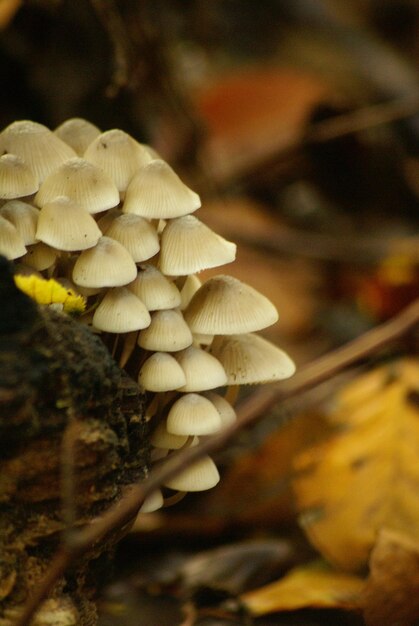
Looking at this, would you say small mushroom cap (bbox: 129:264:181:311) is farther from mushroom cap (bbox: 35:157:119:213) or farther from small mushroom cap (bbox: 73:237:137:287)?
mushroom cap (bbox: 35:157:119:213)

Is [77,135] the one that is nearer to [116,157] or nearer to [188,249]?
[116,157]

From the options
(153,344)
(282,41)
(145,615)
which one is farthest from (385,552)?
(282,41)

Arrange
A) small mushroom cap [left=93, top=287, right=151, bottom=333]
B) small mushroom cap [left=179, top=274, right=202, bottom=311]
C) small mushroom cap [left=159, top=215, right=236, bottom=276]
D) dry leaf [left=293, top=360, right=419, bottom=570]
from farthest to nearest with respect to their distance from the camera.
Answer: dry leaf [left=293, top=360, right=419, bottom=570], small mushroom cap [left=179, top=274, right=202, bottom=311], small mushroom cap [left=159, top=215, right=236, bottom=276], small mushroom cap [left=93, top=287, right=151, bottom=333]

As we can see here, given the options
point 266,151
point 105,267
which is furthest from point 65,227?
point 266,151

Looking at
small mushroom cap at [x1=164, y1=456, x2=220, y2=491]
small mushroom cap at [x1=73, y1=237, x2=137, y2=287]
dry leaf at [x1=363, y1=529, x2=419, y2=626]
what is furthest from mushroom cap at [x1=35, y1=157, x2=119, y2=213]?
dry leaf at [x1=363, y1=529, x2=419, y2=626]

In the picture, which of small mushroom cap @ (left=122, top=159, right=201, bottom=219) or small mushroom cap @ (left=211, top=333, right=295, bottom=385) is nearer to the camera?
small mushroom cap @ (left=122, top=159, right=201, bottom=219)
